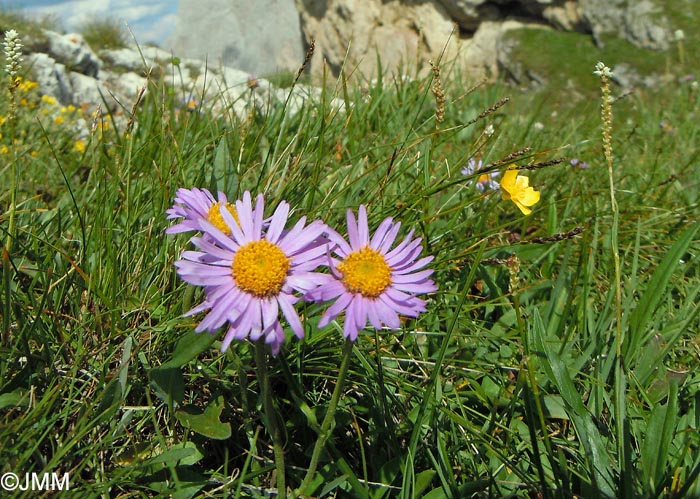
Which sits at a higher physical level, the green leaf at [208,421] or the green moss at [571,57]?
the green moss at [571,57]

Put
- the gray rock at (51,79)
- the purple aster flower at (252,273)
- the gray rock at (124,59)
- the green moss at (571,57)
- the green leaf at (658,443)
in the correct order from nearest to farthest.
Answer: the purple aster flower at (252,273) < the green leaf at (658,443) < the gray rock at (51,79) < the green moss at (571,57) < the gray rock at (124,59)

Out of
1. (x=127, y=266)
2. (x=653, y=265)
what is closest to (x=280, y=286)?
(x=127, y=266)

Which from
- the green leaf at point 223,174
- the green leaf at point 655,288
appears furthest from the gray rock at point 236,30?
the green leaf at point 655,288

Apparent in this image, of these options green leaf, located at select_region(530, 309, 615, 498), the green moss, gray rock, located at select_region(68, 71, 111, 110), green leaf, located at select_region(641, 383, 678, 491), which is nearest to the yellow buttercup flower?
green leaf, located at select_region(530, 309, 615, 498)

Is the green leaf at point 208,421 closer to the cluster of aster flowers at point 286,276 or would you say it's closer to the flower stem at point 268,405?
the flower stem at point 268,405

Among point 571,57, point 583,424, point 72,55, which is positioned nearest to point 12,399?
point 583,424

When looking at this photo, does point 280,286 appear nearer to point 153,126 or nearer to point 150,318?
point 150,318

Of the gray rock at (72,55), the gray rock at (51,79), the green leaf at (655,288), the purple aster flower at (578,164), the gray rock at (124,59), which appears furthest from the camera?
the gray rock at (124,59)
